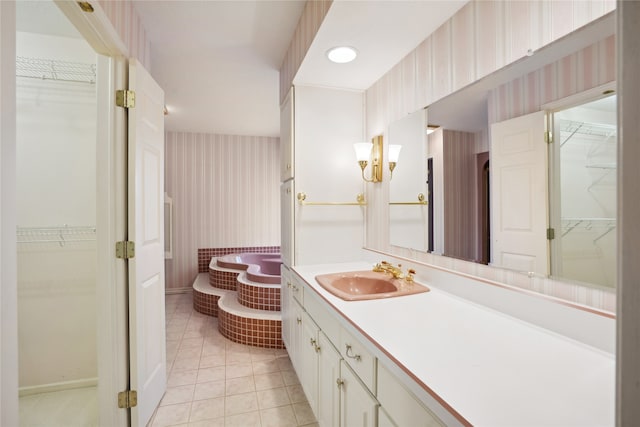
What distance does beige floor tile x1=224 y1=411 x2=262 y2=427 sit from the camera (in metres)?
1.75

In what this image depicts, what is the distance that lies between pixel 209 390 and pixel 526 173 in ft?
7.53

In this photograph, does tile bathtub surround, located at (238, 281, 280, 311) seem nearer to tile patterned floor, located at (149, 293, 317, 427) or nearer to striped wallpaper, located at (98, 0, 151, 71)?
tile patterned floor, located at (149, 293, 317, 427)

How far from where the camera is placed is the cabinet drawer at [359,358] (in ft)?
3.07

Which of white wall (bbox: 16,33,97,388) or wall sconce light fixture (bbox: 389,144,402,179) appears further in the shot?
white wall (bbox: 16,33,97,388)

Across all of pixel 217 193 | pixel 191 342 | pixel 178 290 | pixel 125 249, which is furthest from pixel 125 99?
pixel 178 290

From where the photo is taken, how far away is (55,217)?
2.03 m

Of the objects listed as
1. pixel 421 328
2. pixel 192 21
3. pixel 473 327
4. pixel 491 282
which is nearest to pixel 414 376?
pixel 421 328

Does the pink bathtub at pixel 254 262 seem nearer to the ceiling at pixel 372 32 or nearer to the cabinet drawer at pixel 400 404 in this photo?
the ceiling at pixel 372 32

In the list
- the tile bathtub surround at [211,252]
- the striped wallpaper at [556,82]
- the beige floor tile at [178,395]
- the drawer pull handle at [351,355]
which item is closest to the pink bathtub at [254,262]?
the tile bathtub surround at [211,252]

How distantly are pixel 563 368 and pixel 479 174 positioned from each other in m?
0.80

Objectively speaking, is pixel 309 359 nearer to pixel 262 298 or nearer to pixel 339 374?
pixel 339 374

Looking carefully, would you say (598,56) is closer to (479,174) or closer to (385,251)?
(479,174)

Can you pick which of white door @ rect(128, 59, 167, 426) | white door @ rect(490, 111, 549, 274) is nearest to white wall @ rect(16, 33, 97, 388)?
white door @ rect(128, 59, 167, 426)

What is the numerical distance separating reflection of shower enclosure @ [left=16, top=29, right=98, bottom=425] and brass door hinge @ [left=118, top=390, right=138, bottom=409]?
2.02 ft
